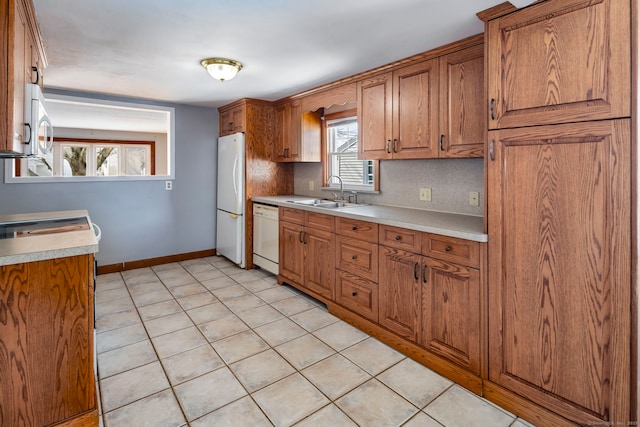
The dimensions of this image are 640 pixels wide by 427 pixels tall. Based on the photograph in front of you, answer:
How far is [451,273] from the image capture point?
2.02 metres

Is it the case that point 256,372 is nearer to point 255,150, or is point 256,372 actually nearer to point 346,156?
point 346,156

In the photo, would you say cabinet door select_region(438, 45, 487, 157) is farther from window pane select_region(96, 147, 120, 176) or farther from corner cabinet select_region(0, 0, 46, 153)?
window pane select_region(96, 147, 120, 176)

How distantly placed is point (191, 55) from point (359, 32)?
130cm

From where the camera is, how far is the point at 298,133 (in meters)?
3.94

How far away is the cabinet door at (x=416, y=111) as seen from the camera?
97.7 inches

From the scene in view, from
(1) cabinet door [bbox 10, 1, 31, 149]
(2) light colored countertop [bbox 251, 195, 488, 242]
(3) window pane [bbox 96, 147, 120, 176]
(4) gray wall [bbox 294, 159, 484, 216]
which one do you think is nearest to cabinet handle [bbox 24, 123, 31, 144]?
(1) cabinet door [bbox 10, 1, 31, 149]

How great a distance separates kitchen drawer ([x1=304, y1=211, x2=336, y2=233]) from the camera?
296cm

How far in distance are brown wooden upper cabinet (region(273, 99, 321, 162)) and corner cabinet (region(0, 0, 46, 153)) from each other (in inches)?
96.6

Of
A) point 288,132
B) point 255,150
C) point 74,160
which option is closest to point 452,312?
point 288,132

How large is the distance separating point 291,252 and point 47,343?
87.8 inches

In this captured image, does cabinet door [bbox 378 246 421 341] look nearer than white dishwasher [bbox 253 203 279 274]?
Yes

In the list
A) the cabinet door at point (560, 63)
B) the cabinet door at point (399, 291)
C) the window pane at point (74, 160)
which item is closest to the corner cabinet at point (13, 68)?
the cabinet door at point (399, 291)

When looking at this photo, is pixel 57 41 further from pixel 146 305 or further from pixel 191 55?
pixel 146 305

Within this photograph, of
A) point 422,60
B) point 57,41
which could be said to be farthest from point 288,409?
point 57,41
